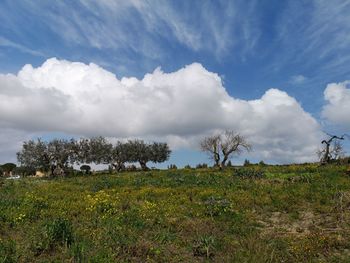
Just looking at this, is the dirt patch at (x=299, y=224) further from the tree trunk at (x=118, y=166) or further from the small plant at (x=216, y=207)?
the tree trunk at (x=118, y=166)

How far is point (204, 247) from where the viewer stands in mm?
12953

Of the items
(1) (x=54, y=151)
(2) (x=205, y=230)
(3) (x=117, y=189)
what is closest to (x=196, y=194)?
(3) (x=117, y=189)

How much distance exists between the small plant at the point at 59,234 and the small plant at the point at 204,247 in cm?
402

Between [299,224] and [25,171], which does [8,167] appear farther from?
[299,224]

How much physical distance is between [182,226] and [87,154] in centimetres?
7070

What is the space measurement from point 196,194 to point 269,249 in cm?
985

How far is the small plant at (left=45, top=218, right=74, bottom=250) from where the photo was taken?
12266mm

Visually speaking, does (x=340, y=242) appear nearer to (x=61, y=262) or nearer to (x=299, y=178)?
(x=61, y=262)

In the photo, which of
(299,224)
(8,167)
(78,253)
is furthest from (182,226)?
(8,167)

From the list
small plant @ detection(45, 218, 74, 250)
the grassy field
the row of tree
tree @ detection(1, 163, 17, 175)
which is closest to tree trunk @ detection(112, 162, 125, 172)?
the row of tree

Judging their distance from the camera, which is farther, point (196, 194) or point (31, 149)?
point (31, 149)

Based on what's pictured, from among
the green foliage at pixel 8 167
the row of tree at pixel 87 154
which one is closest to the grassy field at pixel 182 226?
the row of tree at pixel 87 154

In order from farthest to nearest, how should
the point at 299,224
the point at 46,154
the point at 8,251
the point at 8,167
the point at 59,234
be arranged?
the point at 8,167, the point at 46,154, the point at 299,224, the point at 59,234, the point at 8,251

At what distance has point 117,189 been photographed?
25.2 metres
